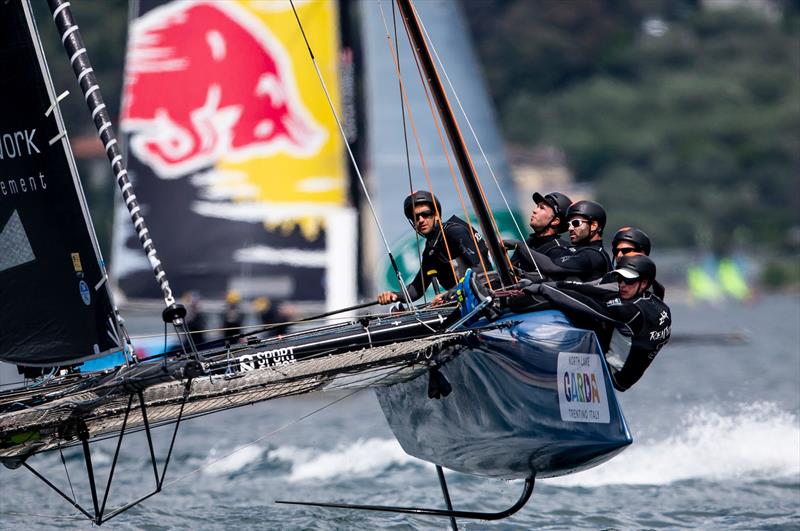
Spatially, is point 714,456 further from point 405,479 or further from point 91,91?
point 91,91

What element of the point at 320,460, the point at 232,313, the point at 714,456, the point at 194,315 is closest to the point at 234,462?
the point at 320,460

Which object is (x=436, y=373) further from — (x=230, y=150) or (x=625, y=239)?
(x=230, y=150)

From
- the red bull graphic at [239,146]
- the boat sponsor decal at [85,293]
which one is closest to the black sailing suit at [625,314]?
the boat sponsor decal at [85,293]

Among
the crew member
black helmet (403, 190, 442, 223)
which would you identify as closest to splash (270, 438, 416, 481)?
black helmet (403, 190, 442, 223)

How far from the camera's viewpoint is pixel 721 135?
67.2 meters

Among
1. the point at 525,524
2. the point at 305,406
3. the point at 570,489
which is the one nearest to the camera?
the point at 525,524

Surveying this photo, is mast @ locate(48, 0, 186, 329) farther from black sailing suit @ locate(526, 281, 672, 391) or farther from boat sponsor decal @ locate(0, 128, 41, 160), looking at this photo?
black sailing suit @ locate(526, 281, 672, 391)

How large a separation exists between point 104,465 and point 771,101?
205 ft

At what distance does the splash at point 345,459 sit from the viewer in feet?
37.1

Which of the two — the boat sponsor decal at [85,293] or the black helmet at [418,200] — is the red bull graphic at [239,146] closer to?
the black helmet at [418,200]

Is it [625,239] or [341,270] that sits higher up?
[625,239]

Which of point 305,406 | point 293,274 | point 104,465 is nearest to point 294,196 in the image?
point 293,274

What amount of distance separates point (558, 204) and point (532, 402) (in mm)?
1386

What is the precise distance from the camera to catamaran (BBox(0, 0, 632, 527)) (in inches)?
273
